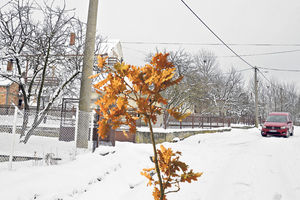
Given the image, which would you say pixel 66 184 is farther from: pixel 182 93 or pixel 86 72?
pixel 182 93

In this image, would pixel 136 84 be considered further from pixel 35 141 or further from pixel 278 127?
pixel 278 127

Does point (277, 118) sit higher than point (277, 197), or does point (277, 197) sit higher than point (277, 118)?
point (277, 118)

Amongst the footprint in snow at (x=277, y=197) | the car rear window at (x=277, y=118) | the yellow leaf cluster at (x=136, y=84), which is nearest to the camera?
the yellow leaf cluster at (x=136, y=84)

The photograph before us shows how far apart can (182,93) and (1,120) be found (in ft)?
47.7

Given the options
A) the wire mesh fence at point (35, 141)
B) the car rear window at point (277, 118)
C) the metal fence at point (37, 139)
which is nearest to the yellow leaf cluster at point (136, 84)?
the metal fence at point (37, 139)

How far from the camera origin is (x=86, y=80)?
6.64m

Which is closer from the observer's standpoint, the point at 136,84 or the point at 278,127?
the point at 136,84

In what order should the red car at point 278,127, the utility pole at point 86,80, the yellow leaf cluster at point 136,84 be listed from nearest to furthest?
the yellow leaf cluster at point 136,84
the utility pole at point 86,80
the red car at point 278,127

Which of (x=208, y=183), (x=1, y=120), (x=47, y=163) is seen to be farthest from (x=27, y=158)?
(x=208, y=183)

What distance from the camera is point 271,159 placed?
6777 millimetres

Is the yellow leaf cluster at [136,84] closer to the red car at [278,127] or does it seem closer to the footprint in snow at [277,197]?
the footprint in snow at [277,197]

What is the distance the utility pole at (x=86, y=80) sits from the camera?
664cm

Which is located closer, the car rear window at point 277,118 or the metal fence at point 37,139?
the metal fence at point 37,139

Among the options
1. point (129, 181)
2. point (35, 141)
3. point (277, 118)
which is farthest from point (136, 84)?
point (277, 118)
